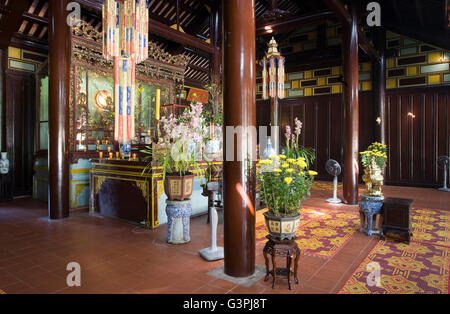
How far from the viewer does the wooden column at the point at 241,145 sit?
103 inches

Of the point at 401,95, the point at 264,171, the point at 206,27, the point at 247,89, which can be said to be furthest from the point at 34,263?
the point at 401,95

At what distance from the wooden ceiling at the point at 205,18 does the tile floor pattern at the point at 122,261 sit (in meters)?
3.87

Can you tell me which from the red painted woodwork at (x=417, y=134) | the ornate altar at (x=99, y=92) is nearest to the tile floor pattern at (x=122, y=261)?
the ornate altar at (x=99, y=92)

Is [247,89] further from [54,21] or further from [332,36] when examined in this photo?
[332,36]

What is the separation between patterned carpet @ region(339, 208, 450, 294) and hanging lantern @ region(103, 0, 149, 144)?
3340 mm

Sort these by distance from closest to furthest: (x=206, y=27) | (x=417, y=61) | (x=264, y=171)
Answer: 1. (x=264, y=171)
2. (x=417, y=61)
3. (x=206, y=27)

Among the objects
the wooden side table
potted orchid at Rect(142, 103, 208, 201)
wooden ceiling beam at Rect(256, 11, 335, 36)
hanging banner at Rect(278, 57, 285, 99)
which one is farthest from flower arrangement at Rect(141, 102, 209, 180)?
wooden ceiling beam at Rect(256, 11, 335, 36)

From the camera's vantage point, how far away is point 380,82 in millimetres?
8820

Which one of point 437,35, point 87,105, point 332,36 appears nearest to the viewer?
point 87,105

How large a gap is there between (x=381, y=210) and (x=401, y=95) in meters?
6.31

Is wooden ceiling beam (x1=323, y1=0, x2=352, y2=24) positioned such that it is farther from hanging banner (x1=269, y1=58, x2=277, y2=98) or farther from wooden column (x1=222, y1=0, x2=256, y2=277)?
wooden column (x1=222, y1=0, x2=256, y2=277)

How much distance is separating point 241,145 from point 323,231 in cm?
227

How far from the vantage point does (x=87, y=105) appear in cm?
644

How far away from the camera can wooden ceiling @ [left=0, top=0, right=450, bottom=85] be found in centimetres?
608
